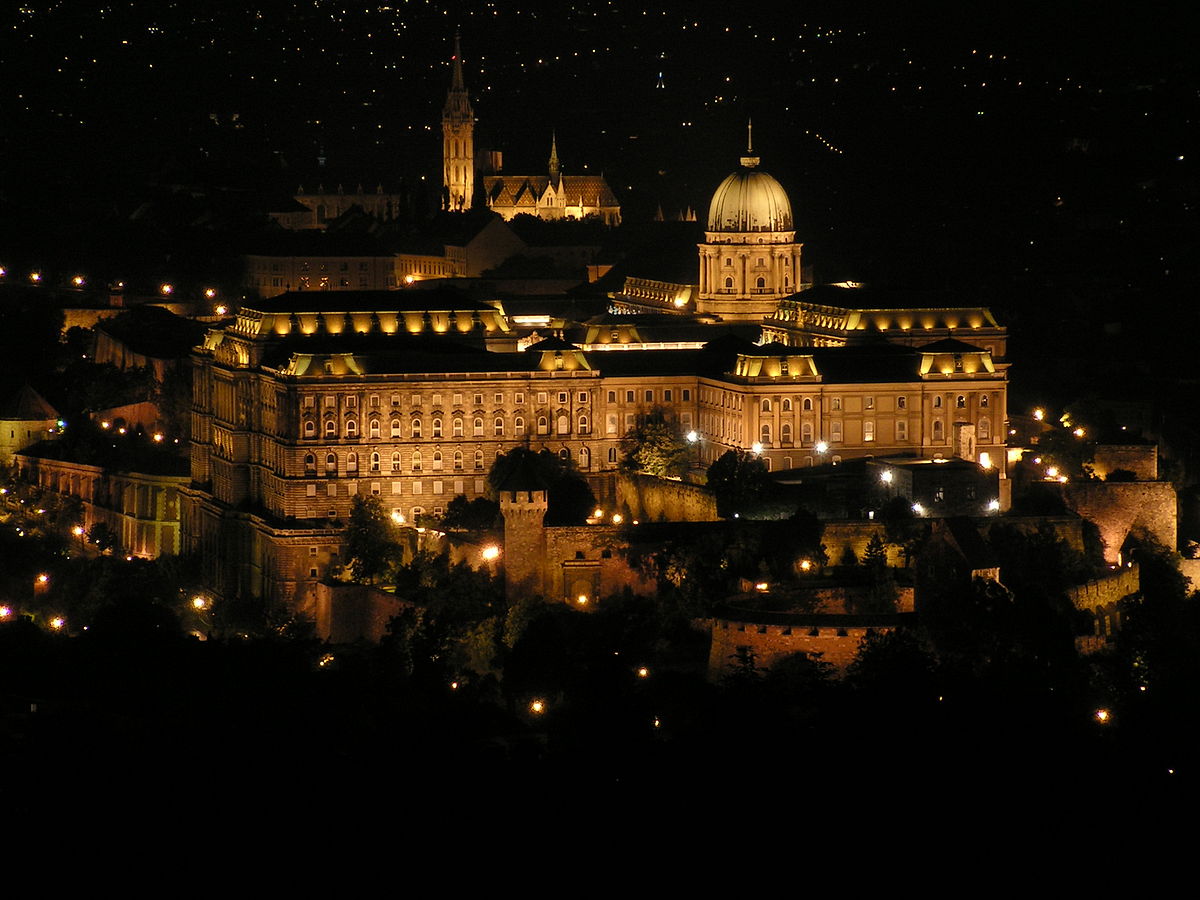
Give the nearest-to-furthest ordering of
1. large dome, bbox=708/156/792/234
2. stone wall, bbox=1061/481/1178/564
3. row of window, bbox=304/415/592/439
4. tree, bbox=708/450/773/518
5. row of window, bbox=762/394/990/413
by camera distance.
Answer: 1. stone wall, bbox=1061/481/1178/564
2. tree, bbox=708/450/773/518
3. row of window, bbox=304/415/592/439
4. row of window, bbox=762/394/990/413
5. large dome, bbox=708/156/792/234

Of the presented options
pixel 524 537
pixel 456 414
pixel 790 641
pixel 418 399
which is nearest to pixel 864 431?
pixel 456 414

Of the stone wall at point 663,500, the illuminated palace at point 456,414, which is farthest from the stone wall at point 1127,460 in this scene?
the stone wall at point 663,500

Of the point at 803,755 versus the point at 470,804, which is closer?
the point at 470,804

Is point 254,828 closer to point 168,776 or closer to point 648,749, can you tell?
point 168,776

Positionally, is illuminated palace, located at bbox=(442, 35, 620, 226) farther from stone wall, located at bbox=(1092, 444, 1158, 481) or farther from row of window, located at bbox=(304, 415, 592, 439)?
stone wall, located at bbox=(1092, 444, 1158, 481)

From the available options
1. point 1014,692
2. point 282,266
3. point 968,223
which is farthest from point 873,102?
point 1014,692

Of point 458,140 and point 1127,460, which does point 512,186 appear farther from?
point 1127,460

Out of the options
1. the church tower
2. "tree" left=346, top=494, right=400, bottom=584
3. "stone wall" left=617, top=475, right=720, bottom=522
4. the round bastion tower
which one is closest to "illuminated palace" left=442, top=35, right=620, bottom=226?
the church tower
